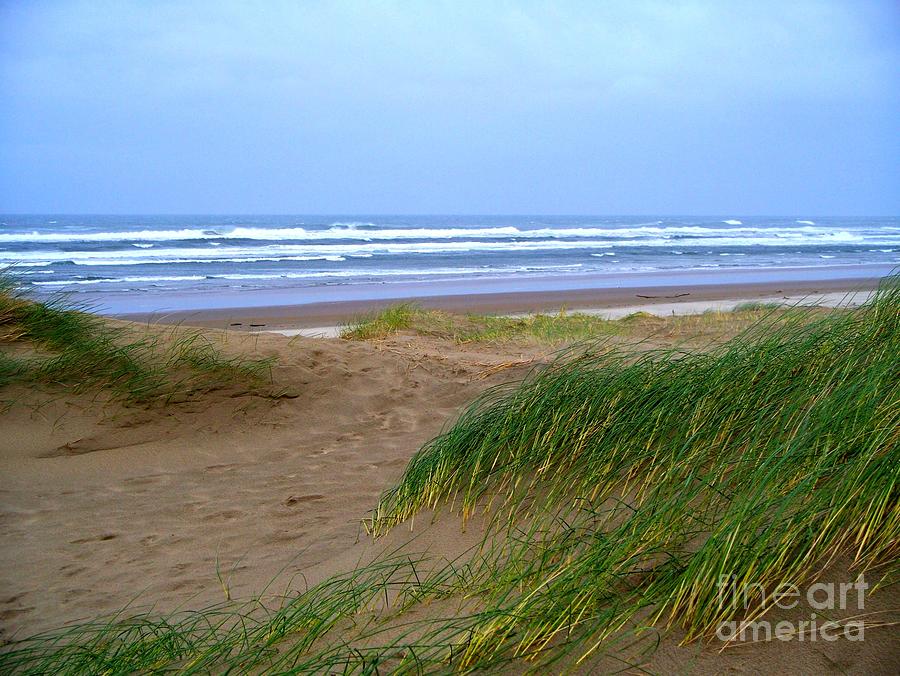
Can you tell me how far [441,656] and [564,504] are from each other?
1.15 m

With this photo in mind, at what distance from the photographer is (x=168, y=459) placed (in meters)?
5.23

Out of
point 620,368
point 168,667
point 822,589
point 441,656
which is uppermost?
point 620,368

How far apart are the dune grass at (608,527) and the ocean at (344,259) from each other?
1130 cm

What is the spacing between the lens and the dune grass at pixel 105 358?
19.0ft

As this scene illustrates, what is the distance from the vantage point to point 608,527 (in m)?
2.89

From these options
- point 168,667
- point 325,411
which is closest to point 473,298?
point 325,411

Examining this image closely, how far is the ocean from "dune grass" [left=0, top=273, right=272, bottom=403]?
22.3ft

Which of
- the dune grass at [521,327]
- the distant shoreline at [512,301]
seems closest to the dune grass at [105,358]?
the dune grass at [521,327]

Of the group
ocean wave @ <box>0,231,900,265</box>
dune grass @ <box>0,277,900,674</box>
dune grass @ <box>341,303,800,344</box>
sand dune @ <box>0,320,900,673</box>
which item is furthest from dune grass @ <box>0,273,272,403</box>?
ocean wave @ <box>0,231,900,265</box>

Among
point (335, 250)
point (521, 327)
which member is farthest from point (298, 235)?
point (521, 327)

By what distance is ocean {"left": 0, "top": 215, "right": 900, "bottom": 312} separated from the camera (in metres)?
18.9

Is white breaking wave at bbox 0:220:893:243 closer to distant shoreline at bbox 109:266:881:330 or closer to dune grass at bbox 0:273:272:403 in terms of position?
distant shoreline at bbox 109:266:881:330

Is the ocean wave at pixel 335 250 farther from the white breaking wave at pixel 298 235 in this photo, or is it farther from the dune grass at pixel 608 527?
the dune grass at pixel 608 527

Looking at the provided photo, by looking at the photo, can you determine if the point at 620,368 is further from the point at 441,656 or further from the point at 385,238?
the point at 385,238
